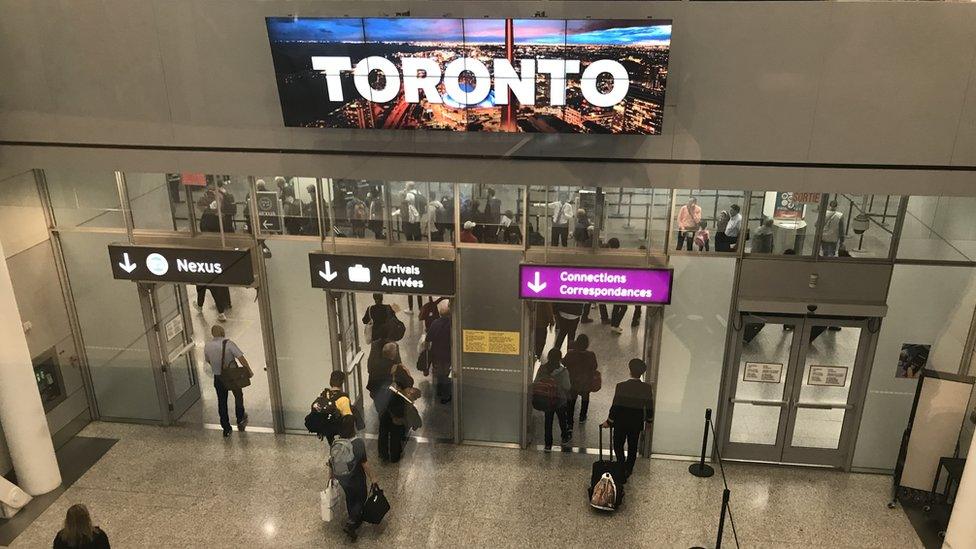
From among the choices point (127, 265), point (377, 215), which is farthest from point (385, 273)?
point (127, 265)

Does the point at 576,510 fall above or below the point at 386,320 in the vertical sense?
below

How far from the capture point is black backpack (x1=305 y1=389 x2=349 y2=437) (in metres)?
7.04

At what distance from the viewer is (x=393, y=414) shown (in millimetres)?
7762

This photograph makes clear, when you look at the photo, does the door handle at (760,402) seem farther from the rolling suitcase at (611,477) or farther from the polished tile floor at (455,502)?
the rolling suitcase at (611,477)

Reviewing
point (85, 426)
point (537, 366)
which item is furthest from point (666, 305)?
point (85, 426)

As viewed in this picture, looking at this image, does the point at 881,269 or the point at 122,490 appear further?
the point at 122,490

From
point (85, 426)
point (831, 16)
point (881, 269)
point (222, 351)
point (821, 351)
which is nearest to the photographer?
point (831, 16)

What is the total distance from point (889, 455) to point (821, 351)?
1.41 metres

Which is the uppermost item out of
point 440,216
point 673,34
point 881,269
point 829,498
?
point 673,34

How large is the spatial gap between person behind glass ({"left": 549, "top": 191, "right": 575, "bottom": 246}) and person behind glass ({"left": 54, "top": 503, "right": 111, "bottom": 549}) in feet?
14.9

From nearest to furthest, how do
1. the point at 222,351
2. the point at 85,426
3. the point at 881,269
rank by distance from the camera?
1. the point at 881,269
2. the point at 222,351
3. the point at 85,426

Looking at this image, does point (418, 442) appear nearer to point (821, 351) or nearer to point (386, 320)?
point (386, 320)

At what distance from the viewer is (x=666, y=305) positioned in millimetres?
7312

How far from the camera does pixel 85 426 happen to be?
8.54 metres
